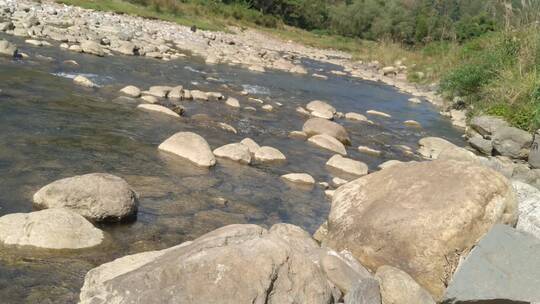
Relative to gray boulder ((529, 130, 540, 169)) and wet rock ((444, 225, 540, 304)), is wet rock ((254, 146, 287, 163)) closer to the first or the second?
wet rock ((444, 225, 540, 304))

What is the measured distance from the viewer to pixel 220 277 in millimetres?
4031

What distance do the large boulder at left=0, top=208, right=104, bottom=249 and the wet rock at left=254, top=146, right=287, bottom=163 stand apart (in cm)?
464

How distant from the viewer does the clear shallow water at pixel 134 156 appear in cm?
527

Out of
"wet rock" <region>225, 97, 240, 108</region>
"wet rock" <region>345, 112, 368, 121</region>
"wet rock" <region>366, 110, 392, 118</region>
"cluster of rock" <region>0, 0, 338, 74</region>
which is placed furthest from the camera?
"cluster of rock" <region>0, 0, 338, 74</region>

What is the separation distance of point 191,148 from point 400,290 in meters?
4.81

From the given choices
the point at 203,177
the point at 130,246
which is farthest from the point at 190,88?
the point at 130,246

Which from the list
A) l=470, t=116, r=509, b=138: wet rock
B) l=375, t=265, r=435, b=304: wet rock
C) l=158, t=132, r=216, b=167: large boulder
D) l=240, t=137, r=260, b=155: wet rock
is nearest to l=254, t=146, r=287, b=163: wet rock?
l=240, t=137, r=260, b=155: wet rock

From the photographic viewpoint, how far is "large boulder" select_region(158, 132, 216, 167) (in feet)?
28.7

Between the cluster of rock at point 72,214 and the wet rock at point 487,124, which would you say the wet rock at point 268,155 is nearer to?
the cluster of rock at point 72,214

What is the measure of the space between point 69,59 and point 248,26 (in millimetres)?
32709

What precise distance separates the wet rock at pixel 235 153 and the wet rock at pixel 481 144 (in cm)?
655

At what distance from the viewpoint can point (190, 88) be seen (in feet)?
51.0

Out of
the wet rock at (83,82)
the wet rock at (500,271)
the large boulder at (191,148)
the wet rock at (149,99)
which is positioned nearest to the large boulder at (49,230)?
the large boulder at (191,148)

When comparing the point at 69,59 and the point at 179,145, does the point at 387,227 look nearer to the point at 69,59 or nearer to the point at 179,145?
the point at 179,145
